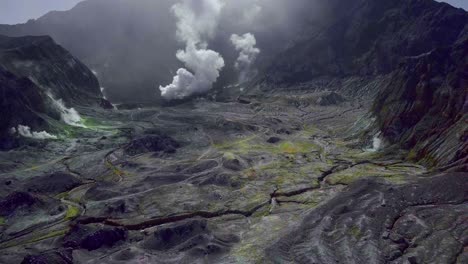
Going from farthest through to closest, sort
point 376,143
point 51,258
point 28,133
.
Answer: point 28,133 → point 376,143 → point 51,258

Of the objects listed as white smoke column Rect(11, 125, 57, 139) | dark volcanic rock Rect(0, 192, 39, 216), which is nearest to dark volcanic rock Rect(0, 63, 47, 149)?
white smoke column Rect(11, 125, 57, 139)

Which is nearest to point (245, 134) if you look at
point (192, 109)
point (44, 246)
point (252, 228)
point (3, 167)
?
point (192, 109)

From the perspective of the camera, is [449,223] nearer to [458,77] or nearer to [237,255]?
[237,255]

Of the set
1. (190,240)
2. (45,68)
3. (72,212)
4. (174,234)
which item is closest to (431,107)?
(190,240)

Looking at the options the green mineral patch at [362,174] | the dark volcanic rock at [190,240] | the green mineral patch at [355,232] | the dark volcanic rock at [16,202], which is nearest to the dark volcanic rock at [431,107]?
the green mineral patch at [362,174]

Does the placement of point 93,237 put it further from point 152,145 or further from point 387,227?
point 152,145

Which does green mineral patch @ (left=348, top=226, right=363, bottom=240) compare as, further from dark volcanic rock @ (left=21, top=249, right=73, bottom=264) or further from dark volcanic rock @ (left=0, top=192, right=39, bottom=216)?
dark volcanic rock @ (left=0, top=192, right=39, bottom=216)

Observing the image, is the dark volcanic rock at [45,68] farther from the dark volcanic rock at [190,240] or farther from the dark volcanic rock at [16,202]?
the dark volcanic rock at [190,240]
